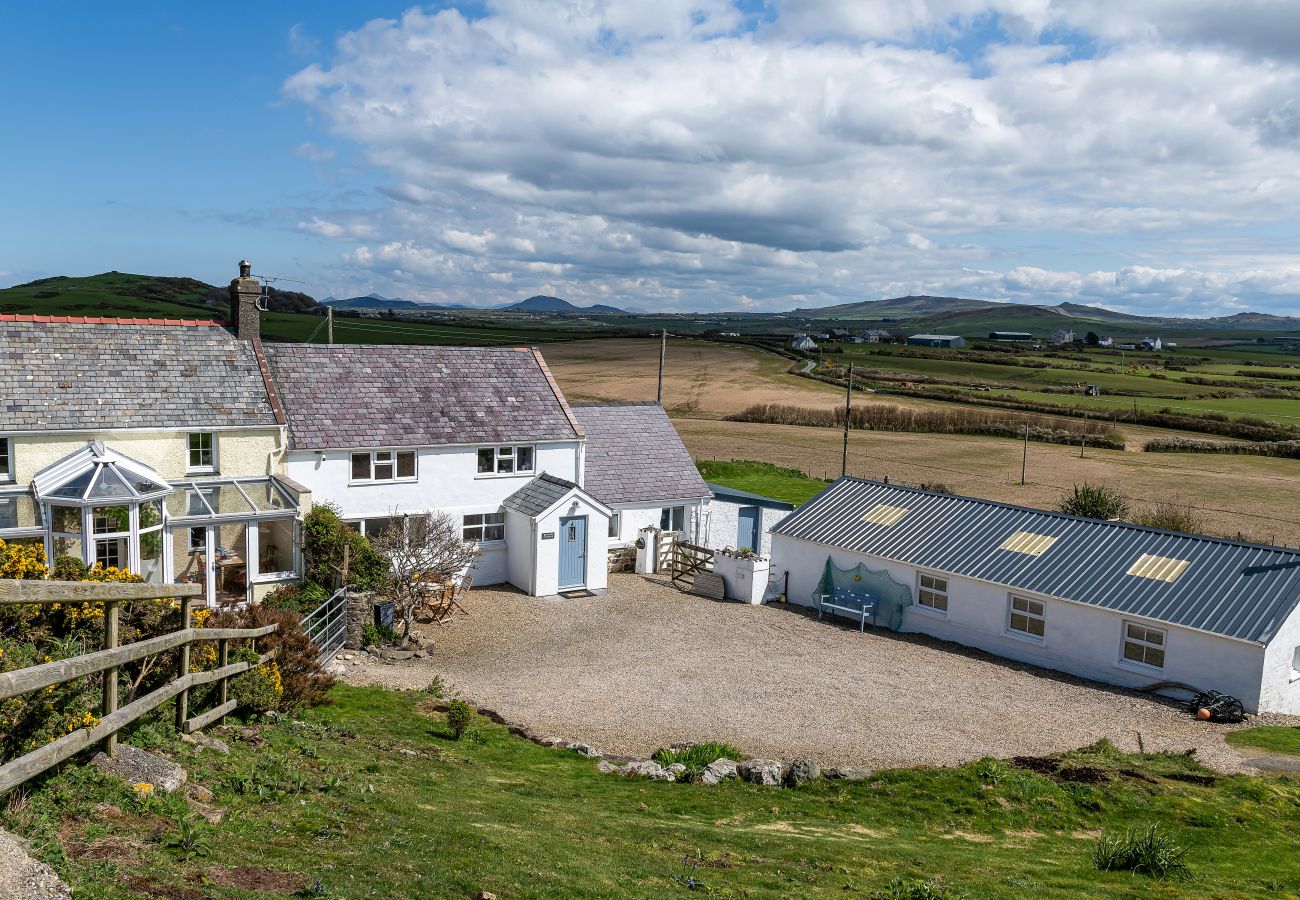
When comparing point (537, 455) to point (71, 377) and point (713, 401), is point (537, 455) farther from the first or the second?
point (713, 401)

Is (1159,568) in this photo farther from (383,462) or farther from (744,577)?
(383,462)

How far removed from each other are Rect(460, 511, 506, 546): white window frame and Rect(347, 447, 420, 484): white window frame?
2298 mm

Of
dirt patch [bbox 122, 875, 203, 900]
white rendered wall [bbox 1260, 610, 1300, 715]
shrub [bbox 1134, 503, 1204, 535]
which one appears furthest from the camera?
shrub [bbox 1134, 503, 1204, 535]

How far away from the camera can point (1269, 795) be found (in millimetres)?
16531

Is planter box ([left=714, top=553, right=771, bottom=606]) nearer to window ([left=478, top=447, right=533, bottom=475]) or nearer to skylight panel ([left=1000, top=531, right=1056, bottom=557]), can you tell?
window ([left=478, top=447, right=533, bottom=475])

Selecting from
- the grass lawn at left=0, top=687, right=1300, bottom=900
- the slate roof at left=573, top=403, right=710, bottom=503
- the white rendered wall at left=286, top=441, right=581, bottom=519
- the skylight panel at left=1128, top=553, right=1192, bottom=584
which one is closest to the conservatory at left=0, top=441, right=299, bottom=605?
the white rendered wall at left=286, top=441, right=581, bottom=519

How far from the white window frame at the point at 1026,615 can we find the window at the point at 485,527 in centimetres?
1623

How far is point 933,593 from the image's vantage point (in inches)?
1151

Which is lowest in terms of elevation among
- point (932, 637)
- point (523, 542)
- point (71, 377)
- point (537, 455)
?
point (932, 637)

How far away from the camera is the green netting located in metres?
29.8

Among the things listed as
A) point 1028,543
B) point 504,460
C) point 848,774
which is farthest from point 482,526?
point 848,774

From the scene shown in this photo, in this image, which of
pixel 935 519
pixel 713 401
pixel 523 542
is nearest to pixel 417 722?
pixel 523 542

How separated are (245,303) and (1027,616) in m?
25.4

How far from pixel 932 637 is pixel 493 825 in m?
20.4
